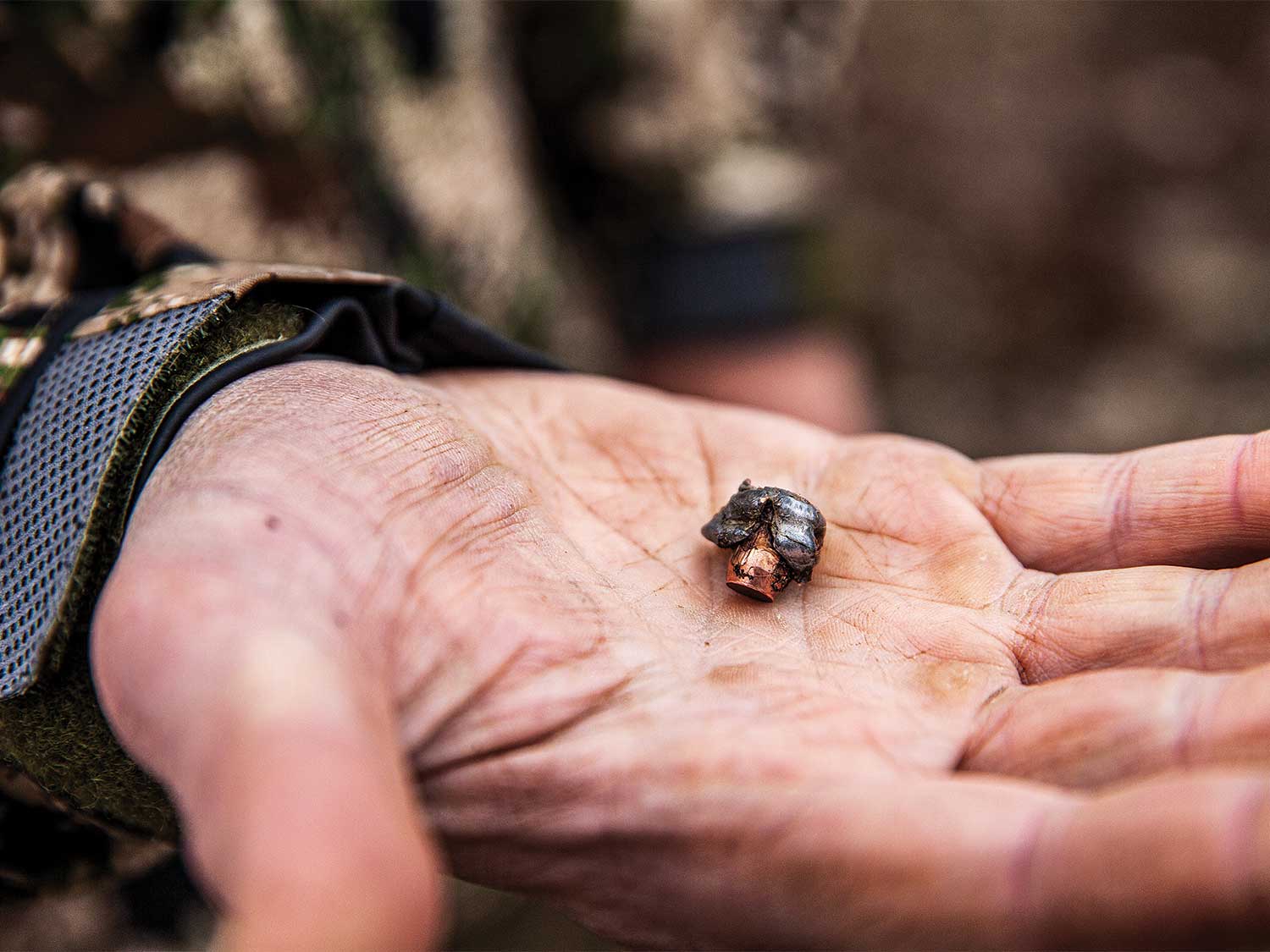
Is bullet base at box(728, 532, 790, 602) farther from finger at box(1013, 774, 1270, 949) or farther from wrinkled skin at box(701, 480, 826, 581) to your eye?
finger at box(1013, 774, 1270, 949)

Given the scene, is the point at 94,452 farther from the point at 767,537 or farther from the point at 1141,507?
the point at 1141,507

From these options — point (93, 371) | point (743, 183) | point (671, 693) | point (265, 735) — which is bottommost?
point (671, 693)

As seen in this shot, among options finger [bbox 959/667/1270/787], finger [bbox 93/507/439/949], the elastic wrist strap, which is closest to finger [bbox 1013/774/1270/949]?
finger [bbox 959/667/1270/787]

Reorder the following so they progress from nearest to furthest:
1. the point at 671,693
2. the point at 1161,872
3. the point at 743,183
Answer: the point at 1161,872 → the point at 671,693 → the point at 743,183

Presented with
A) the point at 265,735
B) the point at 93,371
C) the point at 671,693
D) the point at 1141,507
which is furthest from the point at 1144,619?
the point at 93,371

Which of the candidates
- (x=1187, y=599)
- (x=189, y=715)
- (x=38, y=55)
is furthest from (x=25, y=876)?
(x=1187, y=599)

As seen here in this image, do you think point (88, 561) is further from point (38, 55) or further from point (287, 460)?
point (38, 55)
